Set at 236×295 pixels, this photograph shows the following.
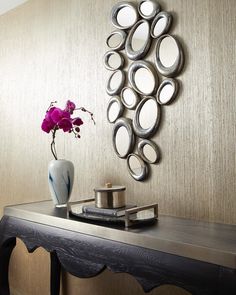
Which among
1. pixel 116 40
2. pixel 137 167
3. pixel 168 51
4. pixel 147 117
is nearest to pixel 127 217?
pixel 137 167

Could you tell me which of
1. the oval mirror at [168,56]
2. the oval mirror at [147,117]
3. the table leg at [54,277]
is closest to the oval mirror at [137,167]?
the oval mirror at [147,117]

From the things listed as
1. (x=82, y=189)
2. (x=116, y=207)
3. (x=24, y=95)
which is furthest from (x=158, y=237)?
(x=24, y=95)

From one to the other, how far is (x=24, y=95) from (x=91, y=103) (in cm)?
80

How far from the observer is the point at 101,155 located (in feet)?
6.64

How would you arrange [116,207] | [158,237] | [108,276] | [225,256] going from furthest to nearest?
[108,276] → [116,207] → [158,237] → [225,256]

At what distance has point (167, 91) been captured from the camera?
1.66m

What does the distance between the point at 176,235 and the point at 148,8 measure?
1140 mm

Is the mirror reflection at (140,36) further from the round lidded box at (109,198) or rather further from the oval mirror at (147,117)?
the round lidded box at (109,198)

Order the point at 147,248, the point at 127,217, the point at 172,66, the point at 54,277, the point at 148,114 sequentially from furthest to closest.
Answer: the point at 54,277, the point at 148,114, the point at 172,66, the point at 127,217, the point at 147,248

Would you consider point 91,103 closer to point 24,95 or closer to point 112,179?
point 112,179

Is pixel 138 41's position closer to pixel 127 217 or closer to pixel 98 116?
pixel 98 116

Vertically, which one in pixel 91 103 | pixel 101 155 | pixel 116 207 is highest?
pixel 91 103

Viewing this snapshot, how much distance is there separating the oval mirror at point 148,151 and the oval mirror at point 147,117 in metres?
0.04

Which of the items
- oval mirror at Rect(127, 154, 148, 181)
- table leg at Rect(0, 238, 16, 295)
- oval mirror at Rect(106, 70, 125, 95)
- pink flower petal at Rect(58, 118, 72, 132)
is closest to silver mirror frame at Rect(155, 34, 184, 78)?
oval mirror at Rect(106, 70, 125, 95)
